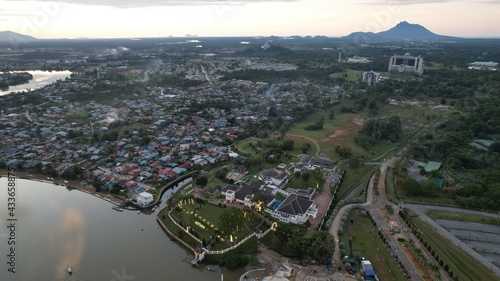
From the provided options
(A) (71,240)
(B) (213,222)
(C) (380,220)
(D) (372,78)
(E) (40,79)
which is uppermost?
(D) (372,78)

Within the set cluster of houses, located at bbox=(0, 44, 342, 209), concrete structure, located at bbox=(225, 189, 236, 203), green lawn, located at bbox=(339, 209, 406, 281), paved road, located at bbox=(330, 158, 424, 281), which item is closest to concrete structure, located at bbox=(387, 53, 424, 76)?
cluster of houses, located at bbox=(0, 44, 342, 209)

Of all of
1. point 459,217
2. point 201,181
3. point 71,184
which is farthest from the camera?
point 71,184

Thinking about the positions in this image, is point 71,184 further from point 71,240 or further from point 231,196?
point 231,196

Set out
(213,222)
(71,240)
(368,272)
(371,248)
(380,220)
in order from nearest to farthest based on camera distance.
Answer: (368,272) < (371,248) < (71,240) < (213,222) < (380,220)

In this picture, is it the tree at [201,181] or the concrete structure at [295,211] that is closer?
the concrete structure at [295,211]

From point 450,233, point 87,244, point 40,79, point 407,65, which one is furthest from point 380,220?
point 40,79

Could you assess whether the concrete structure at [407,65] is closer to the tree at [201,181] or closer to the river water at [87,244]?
the tree at [201,181]

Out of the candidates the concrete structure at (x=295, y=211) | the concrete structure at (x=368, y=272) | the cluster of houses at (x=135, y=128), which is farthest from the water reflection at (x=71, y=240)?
the concrete structure at (x=368, y=272)
